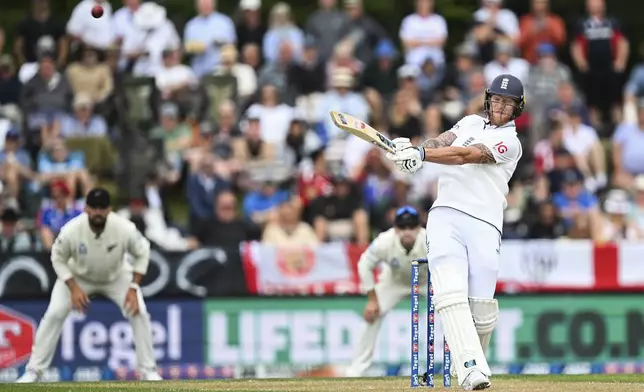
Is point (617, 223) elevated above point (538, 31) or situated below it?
below

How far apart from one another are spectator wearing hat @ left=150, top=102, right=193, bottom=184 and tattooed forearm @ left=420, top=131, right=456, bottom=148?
966 centimetres

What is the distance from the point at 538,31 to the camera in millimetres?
22766

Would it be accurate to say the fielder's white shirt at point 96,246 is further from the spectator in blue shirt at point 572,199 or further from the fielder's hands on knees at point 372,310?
the spectator in blue shirt at point 572,199

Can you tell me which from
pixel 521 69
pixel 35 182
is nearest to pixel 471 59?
pixel 521 69

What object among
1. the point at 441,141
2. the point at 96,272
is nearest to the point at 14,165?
the point at 96,272

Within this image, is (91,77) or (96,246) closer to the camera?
(96,246)

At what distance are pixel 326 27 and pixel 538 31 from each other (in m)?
3.18

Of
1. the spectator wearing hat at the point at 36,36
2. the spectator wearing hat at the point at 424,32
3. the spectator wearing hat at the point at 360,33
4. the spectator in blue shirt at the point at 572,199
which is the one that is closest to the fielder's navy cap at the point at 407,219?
the spectator in blue shirt at the point at 572,199

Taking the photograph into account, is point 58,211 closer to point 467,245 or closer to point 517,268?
point 517,268

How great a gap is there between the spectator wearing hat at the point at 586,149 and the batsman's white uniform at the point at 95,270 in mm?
7010

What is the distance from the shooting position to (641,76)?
2250cm

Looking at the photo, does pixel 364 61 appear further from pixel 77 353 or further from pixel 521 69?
pixel 77 353

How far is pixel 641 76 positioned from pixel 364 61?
410cm

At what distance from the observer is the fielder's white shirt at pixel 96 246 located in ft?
52.9
